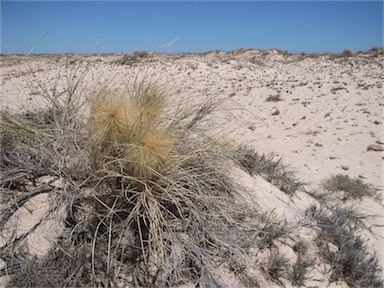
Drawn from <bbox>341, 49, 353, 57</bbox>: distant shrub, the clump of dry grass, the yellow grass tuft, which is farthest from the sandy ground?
<bbox>341, 49, 353, 57</bbox>: distant shrub

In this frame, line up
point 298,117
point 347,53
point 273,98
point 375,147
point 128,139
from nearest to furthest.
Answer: point 128,139 < point 375,147 < point 298,117 < point 273,98 < point 347,53

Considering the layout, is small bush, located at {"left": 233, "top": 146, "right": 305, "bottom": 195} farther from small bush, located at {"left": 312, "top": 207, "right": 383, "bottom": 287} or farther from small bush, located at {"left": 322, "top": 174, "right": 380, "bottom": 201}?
small bush, located at {"left": 322, "top": 174, "right": 380, "bottom": 201}

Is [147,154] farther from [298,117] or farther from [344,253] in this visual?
[298,117]

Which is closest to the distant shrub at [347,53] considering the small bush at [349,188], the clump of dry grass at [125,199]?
the small bush at [349,188]

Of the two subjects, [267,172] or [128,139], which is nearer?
[128,139]

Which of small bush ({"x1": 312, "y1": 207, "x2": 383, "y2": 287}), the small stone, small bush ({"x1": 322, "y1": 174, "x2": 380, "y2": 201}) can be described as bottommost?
the small stone

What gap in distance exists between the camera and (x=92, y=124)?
2.22 metres

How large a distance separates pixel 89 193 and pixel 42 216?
0.35 metres

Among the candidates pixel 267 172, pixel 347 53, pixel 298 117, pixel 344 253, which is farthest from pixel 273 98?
pixel 347 53

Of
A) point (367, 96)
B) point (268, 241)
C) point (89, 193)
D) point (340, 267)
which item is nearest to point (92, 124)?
point (89, 193)

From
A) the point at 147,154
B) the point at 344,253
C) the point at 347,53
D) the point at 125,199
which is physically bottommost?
the point at 347,53

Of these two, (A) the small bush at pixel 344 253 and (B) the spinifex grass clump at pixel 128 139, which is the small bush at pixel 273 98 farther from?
(B) the spinifex grass clump at pixel 128 139

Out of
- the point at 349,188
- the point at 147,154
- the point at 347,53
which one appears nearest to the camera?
the point at 147,154

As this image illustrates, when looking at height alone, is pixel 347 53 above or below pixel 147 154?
below
